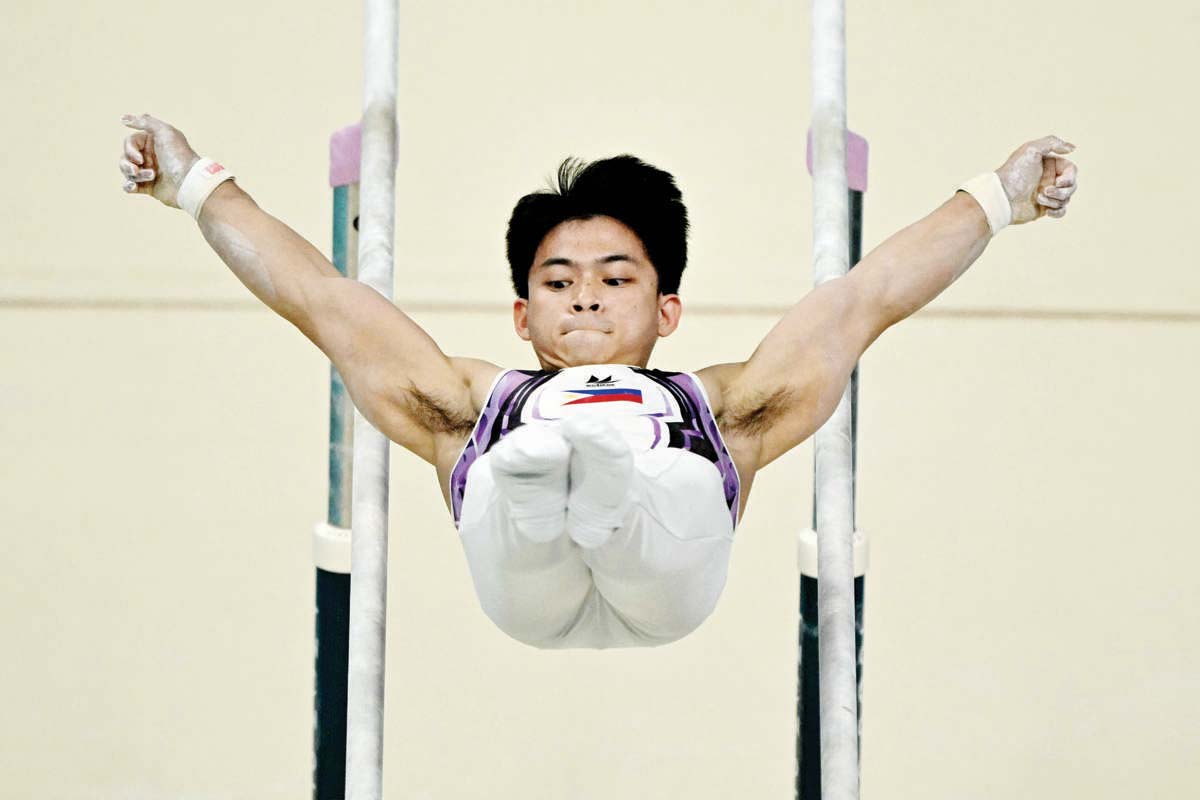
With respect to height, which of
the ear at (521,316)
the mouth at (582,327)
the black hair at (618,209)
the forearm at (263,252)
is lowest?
the mouth at (582,327)

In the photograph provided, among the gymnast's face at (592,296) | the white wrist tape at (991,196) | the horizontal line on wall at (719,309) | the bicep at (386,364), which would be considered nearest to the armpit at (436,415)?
the bicep at (386,364)

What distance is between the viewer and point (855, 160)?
6.23ft

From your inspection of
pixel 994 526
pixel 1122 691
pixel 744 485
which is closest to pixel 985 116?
pixel 994 526

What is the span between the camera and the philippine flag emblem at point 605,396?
1.62 metres

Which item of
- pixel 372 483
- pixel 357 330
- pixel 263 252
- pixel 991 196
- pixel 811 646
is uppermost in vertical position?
pixel 991 196

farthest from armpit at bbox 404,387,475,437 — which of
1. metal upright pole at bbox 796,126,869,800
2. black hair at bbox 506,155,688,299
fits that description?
metal upright pole at bbox 796,126,869,800

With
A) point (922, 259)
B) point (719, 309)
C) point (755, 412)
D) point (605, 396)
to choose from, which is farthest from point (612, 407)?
point (719, 309)

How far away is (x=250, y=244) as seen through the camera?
1724 mm

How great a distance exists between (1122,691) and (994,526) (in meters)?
0.52

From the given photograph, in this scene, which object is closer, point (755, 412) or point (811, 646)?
point (755, 412)

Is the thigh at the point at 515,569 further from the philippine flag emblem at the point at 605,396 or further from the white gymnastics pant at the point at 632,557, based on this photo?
the philippine flag emblem at the point at 605,396

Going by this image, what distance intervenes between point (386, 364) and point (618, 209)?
1.37 feet

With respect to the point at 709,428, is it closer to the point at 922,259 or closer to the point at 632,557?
the point at 632,557

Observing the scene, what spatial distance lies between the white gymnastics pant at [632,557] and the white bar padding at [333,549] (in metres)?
0.38
